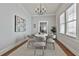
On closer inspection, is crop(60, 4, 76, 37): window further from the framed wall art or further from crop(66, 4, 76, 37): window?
the framed wall art

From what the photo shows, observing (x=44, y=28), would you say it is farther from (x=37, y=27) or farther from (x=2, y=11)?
(x=2, y=11)

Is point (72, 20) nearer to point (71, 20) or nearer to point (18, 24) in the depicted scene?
point (71, 20)

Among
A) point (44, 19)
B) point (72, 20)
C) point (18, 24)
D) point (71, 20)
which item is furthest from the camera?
point (44, 19)

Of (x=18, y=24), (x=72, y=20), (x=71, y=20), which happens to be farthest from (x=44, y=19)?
(x=72, y=20)

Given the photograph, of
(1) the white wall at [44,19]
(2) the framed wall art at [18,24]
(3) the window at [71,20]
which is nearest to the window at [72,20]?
(3) the window at [71,20]

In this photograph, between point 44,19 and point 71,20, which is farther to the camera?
point 44,19

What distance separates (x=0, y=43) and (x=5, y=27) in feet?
2.84

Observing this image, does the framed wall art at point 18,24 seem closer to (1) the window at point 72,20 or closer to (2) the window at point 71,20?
(2) the window at point 71,20

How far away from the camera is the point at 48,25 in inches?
549

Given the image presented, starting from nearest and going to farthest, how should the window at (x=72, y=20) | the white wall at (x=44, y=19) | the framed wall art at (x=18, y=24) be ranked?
the window at (x=72, y=20) → the framed wall art at (x=18, y=24) → the white wall at (x=44, y=19)

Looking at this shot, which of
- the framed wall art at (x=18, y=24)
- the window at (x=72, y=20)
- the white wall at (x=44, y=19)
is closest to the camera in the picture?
the window at (x=72, y=20)

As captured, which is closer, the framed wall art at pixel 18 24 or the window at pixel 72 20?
the window at pixel 72 20

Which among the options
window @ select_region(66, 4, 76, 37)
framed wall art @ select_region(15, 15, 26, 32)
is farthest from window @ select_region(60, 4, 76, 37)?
framed wall art @ select_region(15, 15, 26, 32)

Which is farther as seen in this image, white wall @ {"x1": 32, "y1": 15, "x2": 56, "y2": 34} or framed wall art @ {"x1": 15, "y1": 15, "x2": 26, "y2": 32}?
white wall @ {"x1": 32, "y1": 15, "x2": 56, "y2": 34}
